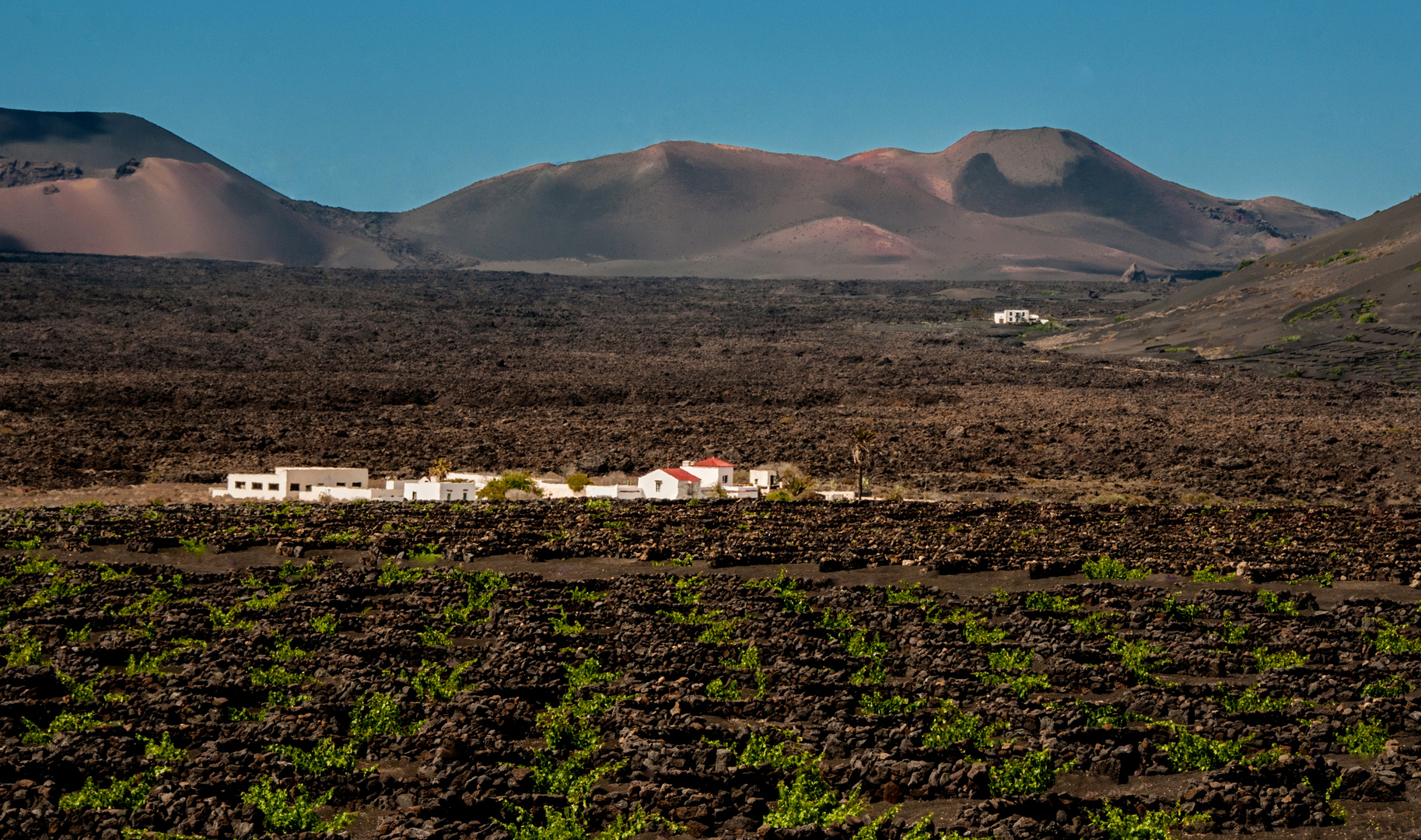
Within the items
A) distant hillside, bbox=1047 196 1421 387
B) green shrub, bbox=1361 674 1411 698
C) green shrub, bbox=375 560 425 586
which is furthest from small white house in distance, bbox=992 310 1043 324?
green shrub, bbox=1361 674 1411 698

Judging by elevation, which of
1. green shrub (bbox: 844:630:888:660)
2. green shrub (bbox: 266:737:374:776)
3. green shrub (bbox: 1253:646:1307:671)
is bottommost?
green shrub (bbox: 844:630:888:660)

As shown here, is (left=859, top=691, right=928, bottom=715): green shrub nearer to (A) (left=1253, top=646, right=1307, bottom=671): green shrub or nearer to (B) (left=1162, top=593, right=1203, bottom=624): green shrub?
(A) (left=1253, top=646, right=1307, bottom=671): green shrub

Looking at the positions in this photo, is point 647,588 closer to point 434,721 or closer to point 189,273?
point 434,721

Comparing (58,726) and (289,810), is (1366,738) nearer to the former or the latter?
(289,810)

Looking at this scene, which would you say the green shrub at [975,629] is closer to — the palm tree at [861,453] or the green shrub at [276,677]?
the green shrub at [276,677]

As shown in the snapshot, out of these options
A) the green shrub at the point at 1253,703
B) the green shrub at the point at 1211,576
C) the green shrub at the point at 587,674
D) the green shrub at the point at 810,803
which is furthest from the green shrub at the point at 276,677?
the green shrub at the point at 1211,576

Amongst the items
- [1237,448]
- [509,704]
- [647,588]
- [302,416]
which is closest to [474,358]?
[302,416]

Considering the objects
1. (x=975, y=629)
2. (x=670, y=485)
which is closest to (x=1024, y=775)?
(x=975, y=629)
